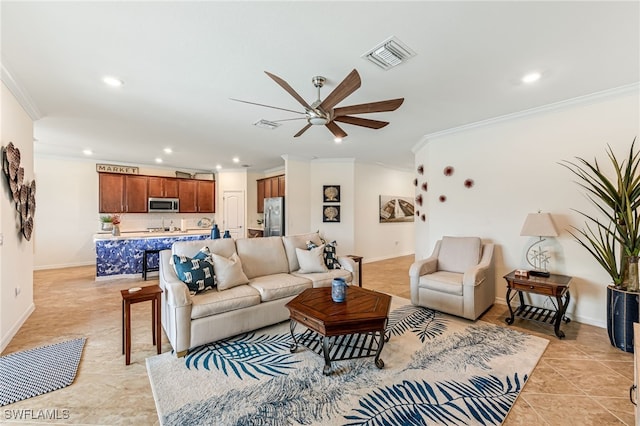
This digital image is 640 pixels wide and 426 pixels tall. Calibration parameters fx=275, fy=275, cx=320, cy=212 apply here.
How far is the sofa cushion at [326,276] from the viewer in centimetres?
349

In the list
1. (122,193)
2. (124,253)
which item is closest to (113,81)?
(124,253)

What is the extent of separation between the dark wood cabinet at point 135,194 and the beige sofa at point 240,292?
4.83m

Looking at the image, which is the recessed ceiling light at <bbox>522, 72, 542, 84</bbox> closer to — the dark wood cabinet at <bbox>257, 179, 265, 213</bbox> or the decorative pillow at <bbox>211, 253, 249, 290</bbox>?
the decorative pillow at <bbox>211, 253, 249, 290</bbox>

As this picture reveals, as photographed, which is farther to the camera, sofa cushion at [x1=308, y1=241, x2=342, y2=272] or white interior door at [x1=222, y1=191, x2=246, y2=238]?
white interior door at [x1=222, y1=191, x2=246, y2=238]

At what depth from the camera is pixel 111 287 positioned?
489 centimetres

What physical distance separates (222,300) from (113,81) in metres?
2.49

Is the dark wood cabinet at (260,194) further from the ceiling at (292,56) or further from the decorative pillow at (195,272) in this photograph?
the decorative pillow at (195,272)

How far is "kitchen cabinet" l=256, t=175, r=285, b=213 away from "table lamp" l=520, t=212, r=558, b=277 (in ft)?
16.7

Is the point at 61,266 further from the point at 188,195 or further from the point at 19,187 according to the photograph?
the point at 19,187

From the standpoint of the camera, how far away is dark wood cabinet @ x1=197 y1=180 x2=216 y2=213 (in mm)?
8047

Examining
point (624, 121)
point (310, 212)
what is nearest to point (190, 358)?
point (310, 212)

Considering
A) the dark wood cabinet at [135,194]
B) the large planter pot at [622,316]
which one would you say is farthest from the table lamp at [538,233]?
the dark wood cabinet at [135,194]

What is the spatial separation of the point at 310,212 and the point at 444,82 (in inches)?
175

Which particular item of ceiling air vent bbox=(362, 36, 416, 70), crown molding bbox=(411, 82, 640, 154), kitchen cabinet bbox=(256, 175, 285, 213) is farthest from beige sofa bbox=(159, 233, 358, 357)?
kitchen cabinet bbox=(256, 175, 285, 213)
